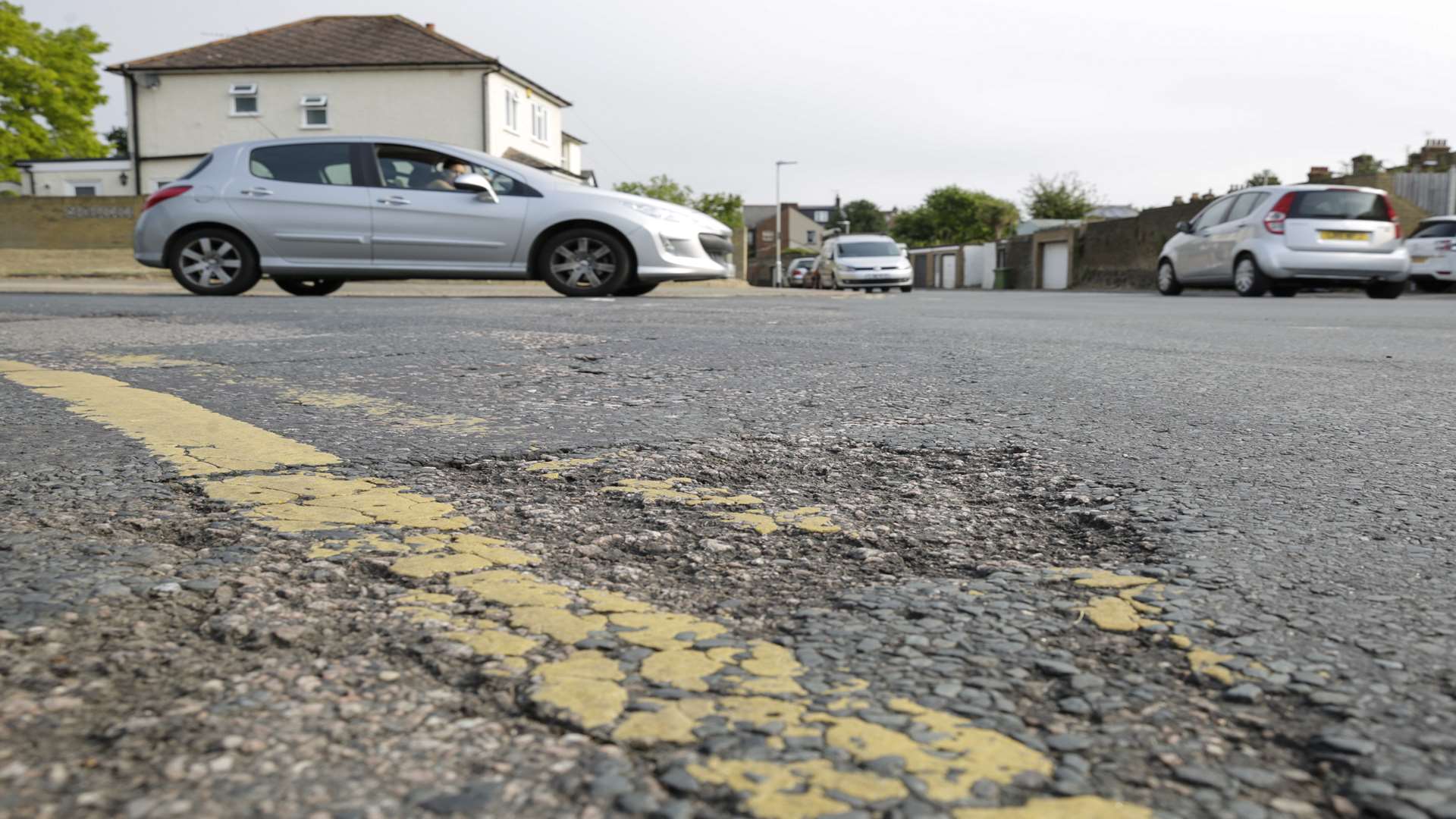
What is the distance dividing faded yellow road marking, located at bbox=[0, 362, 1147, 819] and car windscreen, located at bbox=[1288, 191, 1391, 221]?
1368 cm

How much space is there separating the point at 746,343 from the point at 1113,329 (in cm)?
290

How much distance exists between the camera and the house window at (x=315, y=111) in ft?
107

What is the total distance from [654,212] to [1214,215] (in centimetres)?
909

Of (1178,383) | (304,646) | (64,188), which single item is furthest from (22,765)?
(64,188)

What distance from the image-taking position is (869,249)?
26609 millimetres

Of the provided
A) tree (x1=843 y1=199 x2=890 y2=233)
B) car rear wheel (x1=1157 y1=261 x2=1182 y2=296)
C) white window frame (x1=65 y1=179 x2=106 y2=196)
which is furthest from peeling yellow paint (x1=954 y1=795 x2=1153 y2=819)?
tree (x1=843 y1=199 x2=890 y2=233)

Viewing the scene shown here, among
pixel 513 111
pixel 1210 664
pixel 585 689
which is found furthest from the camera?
pixel 513 111

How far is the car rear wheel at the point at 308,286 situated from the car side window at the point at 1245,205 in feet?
37.1

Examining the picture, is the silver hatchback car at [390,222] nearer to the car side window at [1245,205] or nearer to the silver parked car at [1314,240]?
the silver parked car at [1314,240]

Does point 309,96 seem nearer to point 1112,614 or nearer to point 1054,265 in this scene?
point 1054,265

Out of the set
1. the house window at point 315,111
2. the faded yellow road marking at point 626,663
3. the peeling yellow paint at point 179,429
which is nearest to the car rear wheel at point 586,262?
the peeling yellow paint at point 179,429

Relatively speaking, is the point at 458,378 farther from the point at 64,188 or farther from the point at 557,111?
the point at 64,188

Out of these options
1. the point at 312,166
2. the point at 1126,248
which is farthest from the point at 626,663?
the point at 1126,248

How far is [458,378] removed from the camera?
4160mm
